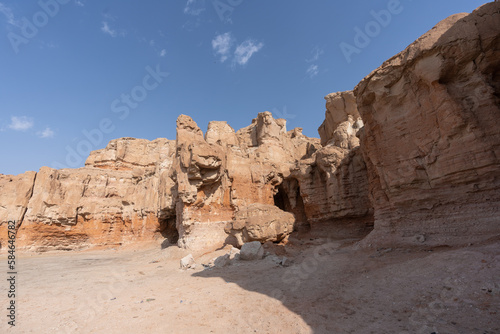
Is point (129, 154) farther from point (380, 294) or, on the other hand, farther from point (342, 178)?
point (380, 294)

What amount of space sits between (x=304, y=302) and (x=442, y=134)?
825cm

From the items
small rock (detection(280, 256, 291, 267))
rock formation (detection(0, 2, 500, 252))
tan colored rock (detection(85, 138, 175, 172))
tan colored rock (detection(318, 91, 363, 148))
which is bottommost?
small rock (detection(280, 256, 291, 267))

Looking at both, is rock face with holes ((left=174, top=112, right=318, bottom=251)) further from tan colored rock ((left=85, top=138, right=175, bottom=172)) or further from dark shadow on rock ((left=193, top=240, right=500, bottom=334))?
tan colored rock ((left=85, top=138, right=175, bottom=172))

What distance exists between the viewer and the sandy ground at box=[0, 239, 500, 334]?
13.3 ft

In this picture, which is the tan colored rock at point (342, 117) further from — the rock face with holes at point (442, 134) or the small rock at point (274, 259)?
the small rock at point (274, 259)

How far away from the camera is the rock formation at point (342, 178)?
8.13 m

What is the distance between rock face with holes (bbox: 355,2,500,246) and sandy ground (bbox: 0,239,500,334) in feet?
6.05

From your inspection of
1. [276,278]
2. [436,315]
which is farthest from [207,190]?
[436,315]

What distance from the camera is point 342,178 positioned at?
54.8ft

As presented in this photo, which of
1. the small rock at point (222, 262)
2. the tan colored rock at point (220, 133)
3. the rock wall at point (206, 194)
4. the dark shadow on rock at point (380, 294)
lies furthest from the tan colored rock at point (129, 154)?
the dark shadow on rock at point (380, 294)

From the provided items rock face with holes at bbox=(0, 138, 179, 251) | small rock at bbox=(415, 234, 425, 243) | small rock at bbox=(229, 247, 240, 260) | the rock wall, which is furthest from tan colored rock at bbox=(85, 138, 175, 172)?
small rock at bbox=(415, 234, 425, 243)

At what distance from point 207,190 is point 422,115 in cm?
1448

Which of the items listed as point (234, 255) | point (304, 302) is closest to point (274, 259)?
point (234, 255)

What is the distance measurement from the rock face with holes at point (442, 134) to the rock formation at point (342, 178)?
0.14 feet
